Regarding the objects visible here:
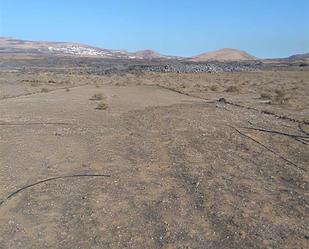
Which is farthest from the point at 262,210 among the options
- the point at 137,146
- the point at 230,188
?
the point at 137,146

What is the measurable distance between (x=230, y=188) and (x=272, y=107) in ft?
60.4

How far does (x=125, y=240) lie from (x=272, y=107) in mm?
21371

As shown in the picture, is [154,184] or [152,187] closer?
[152,187]

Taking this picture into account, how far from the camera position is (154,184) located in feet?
33.4

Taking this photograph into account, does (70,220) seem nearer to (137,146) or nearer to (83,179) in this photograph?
(83,179)

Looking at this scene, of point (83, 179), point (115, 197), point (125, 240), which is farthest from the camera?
point (83, 179)

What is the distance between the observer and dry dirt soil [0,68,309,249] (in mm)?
7473

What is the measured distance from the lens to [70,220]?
809 cm

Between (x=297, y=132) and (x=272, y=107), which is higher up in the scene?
(x=297, y=132)

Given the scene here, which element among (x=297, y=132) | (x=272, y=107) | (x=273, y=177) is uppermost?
(x=273, y=177)

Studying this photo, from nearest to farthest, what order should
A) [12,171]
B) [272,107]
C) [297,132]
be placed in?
[12,171] < [297,132] < [272,107]

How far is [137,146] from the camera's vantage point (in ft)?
47.1

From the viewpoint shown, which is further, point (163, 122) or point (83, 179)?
point (163, 122)

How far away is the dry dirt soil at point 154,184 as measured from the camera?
294 inches
